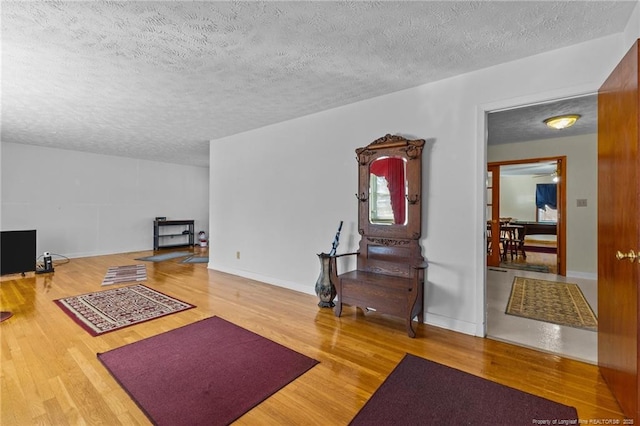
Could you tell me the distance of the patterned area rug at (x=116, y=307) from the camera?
2.78 metres

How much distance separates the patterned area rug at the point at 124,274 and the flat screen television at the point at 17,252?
1089 millimetres

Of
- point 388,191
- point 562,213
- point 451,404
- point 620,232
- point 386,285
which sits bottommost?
point 451,404

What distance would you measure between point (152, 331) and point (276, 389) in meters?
1.52

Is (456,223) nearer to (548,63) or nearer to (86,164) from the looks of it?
(548,63)

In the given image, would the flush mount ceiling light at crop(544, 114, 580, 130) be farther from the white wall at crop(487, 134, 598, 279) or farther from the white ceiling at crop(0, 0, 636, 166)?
the white ceiling at crop(0, 0, 636, 166)

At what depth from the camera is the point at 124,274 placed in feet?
15.7

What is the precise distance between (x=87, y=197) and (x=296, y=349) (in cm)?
675

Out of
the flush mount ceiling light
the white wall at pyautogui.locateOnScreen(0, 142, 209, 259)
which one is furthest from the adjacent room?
the white wall at pyautogui.locateOnScreen(0, 142, 209, 259)

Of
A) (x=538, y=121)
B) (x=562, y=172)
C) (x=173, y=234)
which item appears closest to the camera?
(x=538, y=121)

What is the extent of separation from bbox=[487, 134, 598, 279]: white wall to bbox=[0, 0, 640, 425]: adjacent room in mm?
29

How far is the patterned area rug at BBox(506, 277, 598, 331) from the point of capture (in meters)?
2.91

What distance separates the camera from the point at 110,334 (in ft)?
8.32

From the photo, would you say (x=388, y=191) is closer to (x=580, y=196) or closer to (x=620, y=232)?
(x=620, y=232)

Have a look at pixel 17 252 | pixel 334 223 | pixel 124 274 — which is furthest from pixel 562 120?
pixel 17 252
